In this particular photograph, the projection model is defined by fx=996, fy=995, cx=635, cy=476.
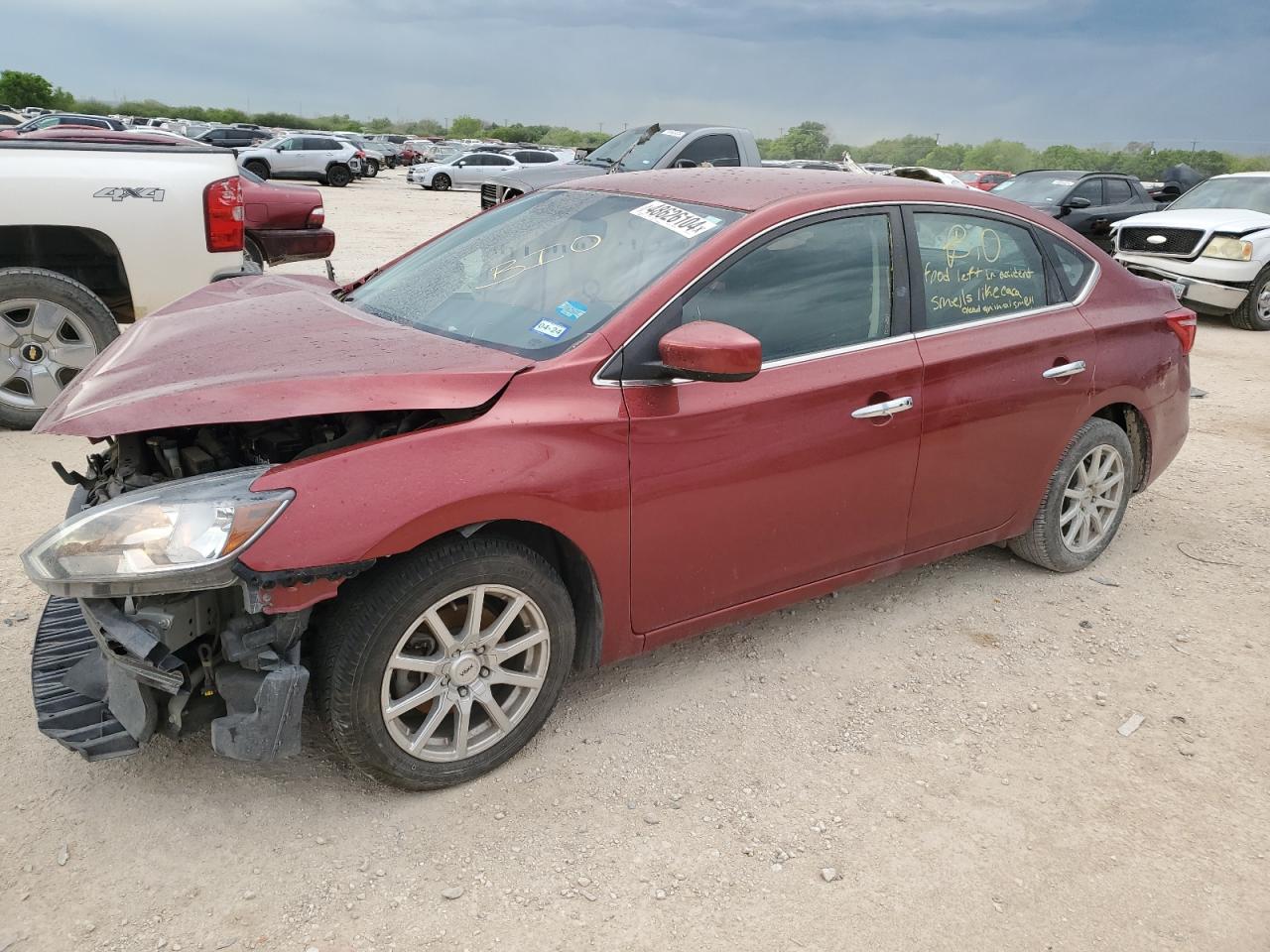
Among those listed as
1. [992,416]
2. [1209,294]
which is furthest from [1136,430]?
[1209,294]

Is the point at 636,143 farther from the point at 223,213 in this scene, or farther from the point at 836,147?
the point at 836,147

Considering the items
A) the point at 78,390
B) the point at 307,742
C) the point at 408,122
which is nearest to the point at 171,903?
the point at 307,742

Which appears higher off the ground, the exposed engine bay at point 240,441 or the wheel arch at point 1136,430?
the exposed engine bay at point 240,441

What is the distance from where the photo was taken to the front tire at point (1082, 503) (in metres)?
4.18

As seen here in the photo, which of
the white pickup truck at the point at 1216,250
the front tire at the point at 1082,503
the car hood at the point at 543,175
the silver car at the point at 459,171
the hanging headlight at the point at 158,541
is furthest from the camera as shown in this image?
the silver car at the point at 459,171

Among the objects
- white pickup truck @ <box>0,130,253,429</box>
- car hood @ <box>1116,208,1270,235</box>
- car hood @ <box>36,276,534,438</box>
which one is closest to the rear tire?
car hood @ <box>1116,208,1270,235</box>

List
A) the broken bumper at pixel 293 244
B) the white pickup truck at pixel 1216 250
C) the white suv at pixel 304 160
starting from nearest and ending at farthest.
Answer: the broken bumper at pixel 293 244 < the white pickup truck at pixel 1216 250 < the white suv at pixel 304 160

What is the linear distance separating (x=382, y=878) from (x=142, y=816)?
0.71 m

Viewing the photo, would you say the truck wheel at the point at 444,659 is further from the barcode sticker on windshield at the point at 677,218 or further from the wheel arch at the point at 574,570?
the barcode sticker on windshield at the point at 677,218

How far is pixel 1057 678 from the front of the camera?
3633 millimetres

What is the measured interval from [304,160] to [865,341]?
31.4 meters

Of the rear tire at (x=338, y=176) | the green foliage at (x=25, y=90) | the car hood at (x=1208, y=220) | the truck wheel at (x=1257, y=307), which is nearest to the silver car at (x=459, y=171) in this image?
the rear tire at (x=338, y=176)

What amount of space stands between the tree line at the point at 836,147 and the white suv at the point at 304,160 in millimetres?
8075

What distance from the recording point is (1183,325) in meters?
4.44
